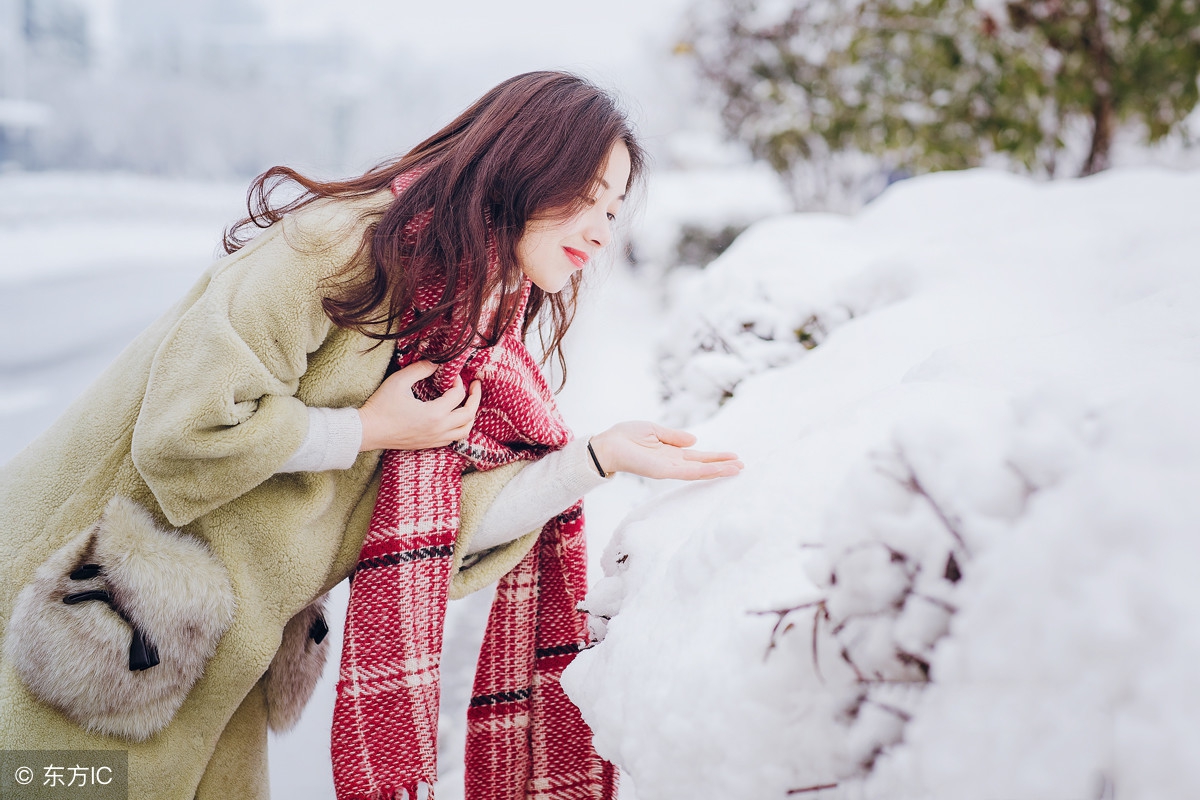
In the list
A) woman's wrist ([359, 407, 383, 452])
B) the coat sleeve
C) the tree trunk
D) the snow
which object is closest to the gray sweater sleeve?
the snow

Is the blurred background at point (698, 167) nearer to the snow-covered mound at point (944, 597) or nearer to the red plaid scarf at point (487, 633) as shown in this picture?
the snow-covered mound at point (944, 597)

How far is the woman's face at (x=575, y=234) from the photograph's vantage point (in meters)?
1.20

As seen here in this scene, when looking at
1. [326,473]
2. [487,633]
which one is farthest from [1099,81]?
[326,473]

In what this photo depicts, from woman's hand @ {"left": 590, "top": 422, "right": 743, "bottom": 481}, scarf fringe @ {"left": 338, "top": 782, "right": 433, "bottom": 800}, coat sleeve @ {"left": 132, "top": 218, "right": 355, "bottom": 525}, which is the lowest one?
scarf fringe @ {"left": 338, "top": 782, "right": 433, "bottom": 800}

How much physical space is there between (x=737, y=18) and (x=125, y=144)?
9858 millimetres

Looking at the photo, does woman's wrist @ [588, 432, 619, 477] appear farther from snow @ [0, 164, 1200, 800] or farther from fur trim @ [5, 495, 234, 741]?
fur trim @ [5, 495, 234, 741]

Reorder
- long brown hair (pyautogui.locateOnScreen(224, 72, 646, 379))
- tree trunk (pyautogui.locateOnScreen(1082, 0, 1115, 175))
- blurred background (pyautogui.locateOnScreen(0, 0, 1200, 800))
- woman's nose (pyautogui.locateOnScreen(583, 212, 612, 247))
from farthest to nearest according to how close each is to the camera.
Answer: tree trunk (pyautogui.locateOnScreen(1082, 0, 1115, 175)) → blurred background (pyautogui.locateOnScreen(0, 0, 1200, 800)) → woman's nose (pyautogui.locateOnScreen(583, 212, 612, 247)) → long brown hair (pyautogui.locateOnScreen(224, 72, 646, 379))

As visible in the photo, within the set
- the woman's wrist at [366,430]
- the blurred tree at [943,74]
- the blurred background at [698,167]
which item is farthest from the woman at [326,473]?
the blurred tree at [943,74]

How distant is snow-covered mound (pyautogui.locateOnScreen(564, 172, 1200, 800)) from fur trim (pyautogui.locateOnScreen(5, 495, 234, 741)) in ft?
1.79

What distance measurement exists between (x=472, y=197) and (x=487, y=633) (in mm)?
749

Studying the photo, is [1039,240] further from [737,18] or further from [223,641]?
[737,18]

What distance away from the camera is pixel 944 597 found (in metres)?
0.57

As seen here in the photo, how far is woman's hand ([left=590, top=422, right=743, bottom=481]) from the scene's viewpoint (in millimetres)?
1136

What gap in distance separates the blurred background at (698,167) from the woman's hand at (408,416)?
1.50ft
